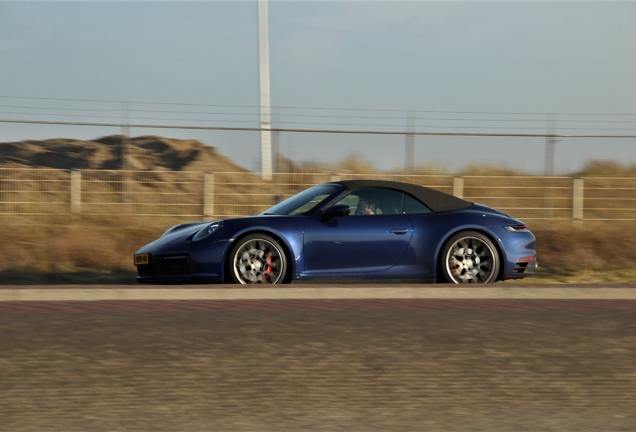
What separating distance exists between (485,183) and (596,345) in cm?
1430

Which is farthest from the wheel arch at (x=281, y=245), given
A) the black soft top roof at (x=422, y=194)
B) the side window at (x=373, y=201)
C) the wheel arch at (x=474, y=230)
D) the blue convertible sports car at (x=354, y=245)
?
the wheel arch at (x=474, y=230)

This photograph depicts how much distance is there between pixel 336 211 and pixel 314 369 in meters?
4.19

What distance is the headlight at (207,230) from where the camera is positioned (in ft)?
28.8

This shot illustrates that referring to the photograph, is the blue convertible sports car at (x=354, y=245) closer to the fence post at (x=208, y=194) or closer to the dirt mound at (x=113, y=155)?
the fence post at (x=208, y=194)

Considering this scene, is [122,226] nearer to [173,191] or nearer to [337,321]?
[173,191]

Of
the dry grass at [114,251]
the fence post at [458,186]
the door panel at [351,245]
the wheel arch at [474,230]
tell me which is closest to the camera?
the door panel at [351,245]

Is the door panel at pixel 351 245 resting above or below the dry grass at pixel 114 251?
above

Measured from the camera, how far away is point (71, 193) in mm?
17562

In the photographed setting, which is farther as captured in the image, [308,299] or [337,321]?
[308,299]

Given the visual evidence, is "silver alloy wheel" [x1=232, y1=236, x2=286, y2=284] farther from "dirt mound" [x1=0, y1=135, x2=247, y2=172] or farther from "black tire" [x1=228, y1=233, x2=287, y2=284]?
"dirt mound" [x1=0, y1=135, x2=247, y2=172]

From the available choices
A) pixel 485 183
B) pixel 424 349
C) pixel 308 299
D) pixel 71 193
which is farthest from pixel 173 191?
pixel 424 349

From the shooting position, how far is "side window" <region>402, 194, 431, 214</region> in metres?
9.10

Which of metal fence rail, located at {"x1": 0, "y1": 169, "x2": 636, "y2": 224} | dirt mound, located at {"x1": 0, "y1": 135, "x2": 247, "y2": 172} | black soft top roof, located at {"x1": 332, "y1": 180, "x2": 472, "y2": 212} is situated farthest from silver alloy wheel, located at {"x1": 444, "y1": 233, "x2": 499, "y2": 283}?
dirt mound, located at {"x1": 0, "y1": 135, "x2": 247, "y2": 172}

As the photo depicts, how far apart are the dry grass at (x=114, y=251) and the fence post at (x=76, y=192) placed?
1075mm
